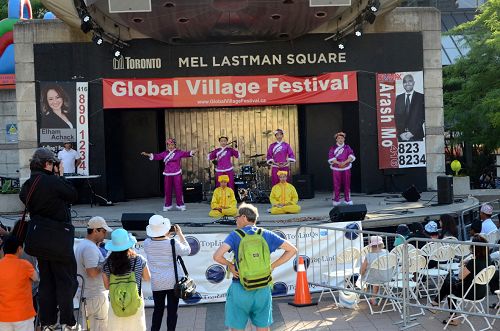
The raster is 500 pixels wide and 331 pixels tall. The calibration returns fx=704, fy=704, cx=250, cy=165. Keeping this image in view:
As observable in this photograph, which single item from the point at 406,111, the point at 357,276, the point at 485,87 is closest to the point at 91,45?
the point at 406,111

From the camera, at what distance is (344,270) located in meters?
9.27

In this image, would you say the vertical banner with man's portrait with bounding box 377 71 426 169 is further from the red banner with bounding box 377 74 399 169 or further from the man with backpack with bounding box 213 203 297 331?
the man with backpack with bounding box 213 203 297 331

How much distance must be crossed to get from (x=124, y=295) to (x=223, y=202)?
792 cm

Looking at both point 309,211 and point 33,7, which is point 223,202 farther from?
point 33,7

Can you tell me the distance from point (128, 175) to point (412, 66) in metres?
8.20

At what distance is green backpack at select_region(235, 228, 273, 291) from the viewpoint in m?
6.29

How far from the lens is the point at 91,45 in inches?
691

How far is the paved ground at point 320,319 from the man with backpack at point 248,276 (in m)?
2.07

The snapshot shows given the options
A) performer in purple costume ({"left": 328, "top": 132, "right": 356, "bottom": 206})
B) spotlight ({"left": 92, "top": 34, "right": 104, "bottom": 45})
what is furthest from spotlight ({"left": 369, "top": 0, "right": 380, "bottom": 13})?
spotlight ({"left": 92, "top": 34, "right": 104, "bottom": 45})

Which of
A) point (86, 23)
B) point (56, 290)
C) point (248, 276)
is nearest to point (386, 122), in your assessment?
point (86, 23)

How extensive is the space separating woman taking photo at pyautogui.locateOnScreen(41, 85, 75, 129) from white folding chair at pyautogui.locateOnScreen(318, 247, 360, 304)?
9.83 metres

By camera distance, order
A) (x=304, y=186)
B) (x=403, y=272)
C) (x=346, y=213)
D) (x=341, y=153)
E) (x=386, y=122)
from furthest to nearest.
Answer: (x=386, y=122) < (x=304, y=186) < (x=341, y=153) < (x=346, y=213) < (x=403, y=272)

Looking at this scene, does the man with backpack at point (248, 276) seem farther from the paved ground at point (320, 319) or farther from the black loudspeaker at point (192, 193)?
the black loudspeaker at point (192, 193)

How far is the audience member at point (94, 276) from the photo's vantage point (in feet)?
22.9
